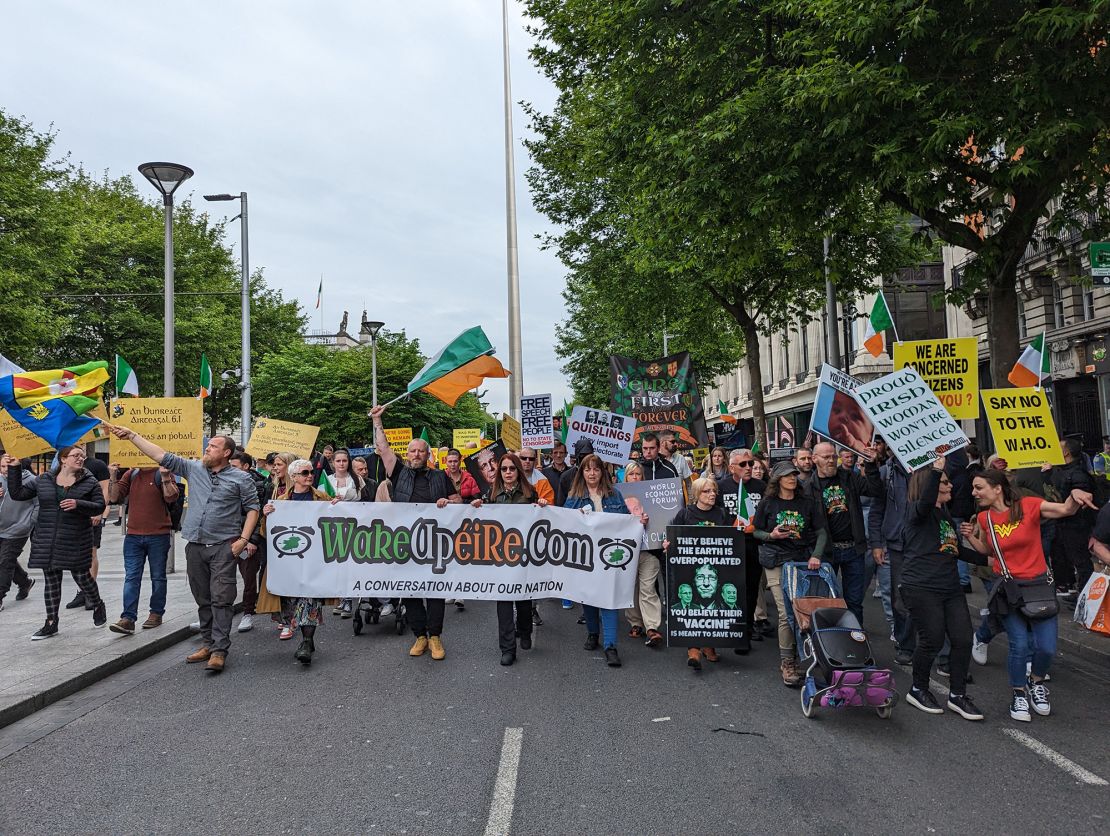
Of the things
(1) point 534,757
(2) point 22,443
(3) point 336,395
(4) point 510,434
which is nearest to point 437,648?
(1) point 534,757

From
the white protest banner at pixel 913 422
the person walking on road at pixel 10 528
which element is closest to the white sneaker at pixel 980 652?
the white protest banner at pixel 913 422

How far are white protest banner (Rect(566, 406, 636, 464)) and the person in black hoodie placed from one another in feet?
17.6

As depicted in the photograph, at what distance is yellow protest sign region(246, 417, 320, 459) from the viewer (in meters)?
12.5

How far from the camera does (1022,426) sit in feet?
28.4

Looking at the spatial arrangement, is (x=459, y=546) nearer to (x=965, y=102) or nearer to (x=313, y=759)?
(x=313, y=759)

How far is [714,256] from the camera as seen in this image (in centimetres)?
1464

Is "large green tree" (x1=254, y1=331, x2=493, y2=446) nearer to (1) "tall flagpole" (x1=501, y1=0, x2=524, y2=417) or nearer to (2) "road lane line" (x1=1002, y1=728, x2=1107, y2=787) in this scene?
(1) "tall flagpole" (x1=501, y1=0, x2=524, y2=417)

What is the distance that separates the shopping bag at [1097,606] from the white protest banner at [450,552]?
11.6 feet

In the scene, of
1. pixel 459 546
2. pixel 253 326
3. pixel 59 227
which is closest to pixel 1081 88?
pixel 459 546

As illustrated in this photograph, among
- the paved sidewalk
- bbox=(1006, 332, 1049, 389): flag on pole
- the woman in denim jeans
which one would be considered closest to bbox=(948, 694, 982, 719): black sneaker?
the woman in denim jeans

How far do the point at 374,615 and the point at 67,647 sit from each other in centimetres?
300

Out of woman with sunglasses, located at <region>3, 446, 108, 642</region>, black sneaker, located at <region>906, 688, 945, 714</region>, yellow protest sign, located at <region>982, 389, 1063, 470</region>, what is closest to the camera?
black sneaker, located at <region>906, 688, 945, 714</region>

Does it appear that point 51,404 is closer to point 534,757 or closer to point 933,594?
point 534,757

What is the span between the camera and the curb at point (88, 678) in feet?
18.7
